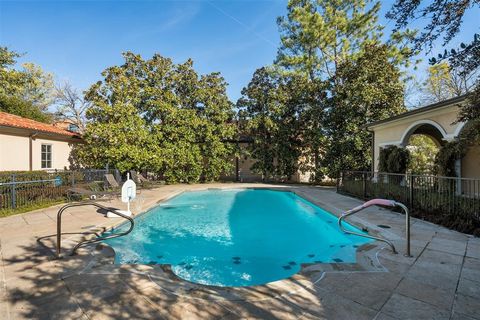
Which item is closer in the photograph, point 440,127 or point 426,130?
point 440,127

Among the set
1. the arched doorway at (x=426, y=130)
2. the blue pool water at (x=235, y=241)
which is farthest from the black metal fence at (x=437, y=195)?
the blue pool water at (x=235, y=241)

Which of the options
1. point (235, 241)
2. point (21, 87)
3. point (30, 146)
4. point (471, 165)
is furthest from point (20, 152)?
point (471, 165)

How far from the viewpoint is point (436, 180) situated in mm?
7652

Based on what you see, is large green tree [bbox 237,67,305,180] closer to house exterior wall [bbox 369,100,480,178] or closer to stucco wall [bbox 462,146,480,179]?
house exterior wall [bbox 369,100,480,178]

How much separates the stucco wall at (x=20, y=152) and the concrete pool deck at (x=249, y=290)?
940 centimetres

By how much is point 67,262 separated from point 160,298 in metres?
2.19

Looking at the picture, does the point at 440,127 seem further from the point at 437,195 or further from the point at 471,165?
the point at 437,195

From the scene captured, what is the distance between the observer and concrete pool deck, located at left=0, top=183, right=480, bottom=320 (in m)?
2.85

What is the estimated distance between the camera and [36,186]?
372 inches

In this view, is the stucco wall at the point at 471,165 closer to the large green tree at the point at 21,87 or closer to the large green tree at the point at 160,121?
the large green tree at the point at 160,121

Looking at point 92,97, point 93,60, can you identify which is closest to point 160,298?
point 92,97

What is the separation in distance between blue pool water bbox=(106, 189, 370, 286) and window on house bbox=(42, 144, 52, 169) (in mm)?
7803

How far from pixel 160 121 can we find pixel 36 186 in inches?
382

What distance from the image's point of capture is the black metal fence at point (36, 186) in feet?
27.1
